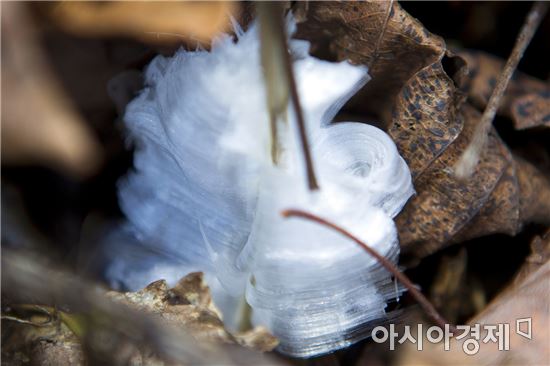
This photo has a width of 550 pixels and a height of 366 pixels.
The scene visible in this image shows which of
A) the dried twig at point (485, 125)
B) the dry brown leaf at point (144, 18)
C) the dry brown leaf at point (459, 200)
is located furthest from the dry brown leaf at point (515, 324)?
the dry brown leaf at point (144, 18)

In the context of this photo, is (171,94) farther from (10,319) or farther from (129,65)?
(10,319)

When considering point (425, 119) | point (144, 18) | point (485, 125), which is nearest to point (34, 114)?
point (144, 18)

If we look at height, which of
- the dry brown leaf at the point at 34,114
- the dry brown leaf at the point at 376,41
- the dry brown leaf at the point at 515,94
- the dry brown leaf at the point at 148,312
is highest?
the dry brown leaf at the point at 376,41

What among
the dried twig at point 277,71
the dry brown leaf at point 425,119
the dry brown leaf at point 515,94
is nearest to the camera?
the dried twig at point 277,71

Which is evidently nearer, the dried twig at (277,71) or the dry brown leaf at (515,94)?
the dried twig at (277,71)

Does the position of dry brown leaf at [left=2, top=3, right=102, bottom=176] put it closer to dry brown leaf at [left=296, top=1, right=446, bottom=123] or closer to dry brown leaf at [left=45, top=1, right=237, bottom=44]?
dry brown leaf at [left=45, top=1, right=237, bottom=44]

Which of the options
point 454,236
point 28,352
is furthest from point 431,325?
point 28,352

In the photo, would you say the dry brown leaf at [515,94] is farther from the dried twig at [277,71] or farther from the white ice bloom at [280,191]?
the dried twig at [277,71]
